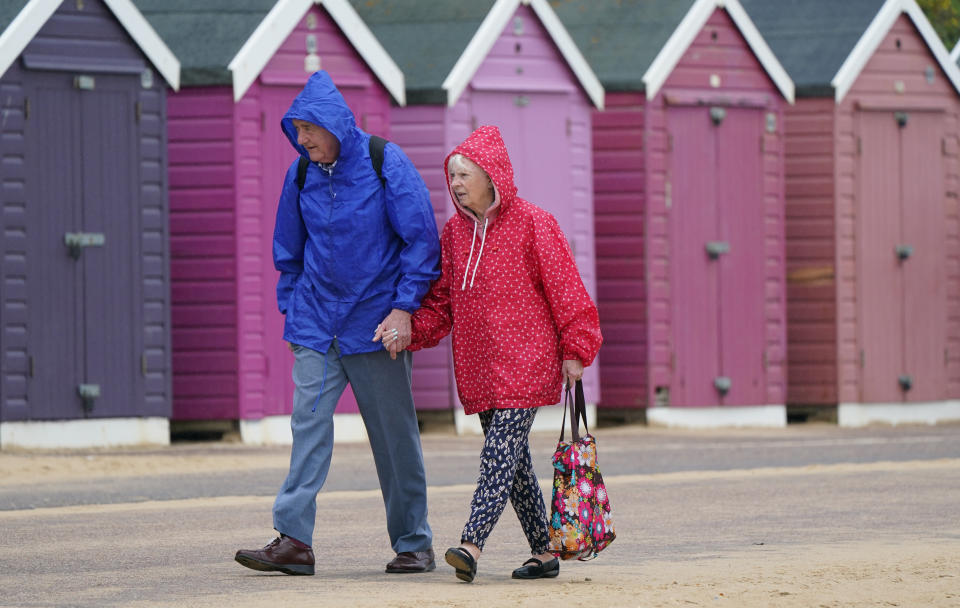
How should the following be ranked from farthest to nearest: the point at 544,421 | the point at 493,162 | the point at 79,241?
the point at 544,421
the point at 79,241
the point at 493,162

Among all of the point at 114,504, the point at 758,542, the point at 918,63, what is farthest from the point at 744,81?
the point at 758,542

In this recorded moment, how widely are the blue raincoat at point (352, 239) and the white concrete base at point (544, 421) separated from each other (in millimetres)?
10138

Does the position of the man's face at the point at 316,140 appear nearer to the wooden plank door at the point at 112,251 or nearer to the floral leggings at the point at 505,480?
the floral leggings at the point at 505,480

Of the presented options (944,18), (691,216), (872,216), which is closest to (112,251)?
(691,216)

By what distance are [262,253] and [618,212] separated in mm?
3863

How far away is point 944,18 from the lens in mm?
29125

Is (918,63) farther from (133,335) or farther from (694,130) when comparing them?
(133,335)

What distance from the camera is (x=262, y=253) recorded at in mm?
16578

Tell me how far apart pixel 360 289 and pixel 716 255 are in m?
11.8

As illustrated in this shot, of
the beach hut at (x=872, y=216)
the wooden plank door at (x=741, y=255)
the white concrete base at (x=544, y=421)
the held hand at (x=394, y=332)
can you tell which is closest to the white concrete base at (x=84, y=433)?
the white concrete base at (x=544, y=421)

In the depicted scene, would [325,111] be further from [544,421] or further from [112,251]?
[544,421]

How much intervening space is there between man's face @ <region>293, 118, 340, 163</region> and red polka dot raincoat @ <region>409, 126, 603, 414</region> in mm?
503

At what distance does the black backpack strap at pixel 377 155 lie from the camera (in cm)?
766

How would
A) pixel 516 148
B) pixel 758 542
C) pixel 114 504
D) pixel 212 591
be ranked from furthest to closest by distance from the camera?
1. pixel 516 148
2. pixel 114 504
3. pixel 758 542
4. pixel 212 591
